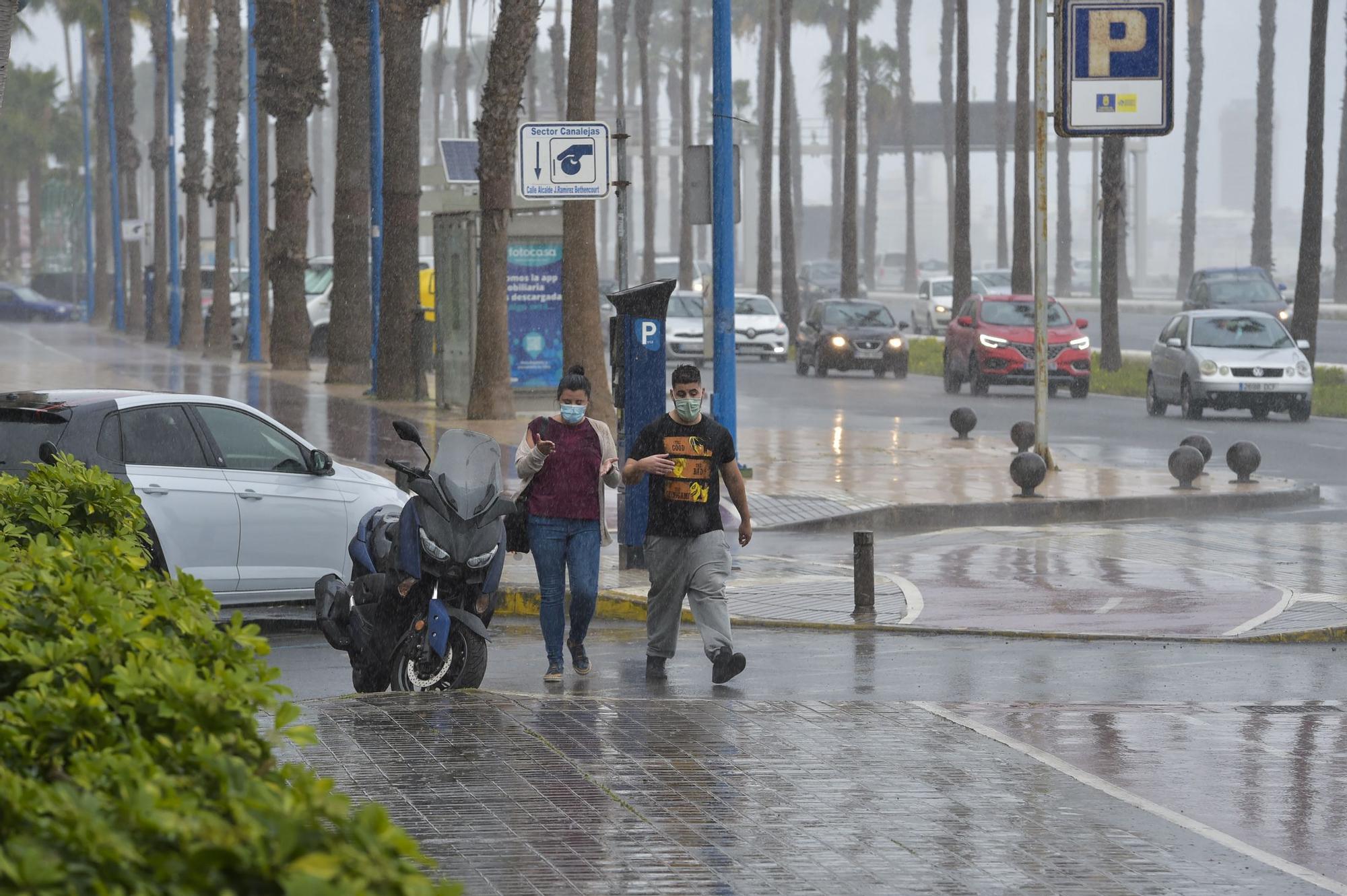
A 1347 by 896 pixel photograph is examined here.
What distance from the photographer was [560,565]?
988cm

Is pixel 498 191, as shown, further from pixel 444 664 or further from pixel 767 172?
pixel 767 172

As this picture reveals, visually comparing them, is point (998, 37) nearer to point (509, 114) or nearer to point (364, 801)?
point (509, 114)

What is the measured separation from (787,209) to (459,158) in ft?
52.9

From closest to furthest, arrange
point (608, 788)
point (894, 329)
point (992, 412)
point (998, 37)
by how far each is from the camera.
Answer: point (608, 788) < point (992, 412) < point (894, 329) < point (998, 37)

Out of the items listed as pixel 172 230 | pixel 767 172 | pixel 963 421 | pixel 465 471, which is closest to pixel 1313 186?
pixel 963 421

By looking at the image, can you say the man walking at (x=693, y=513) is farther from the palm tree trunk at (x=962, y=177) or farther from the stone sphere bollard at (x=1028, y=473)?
the palm tree trunk at (x=962, y=177)

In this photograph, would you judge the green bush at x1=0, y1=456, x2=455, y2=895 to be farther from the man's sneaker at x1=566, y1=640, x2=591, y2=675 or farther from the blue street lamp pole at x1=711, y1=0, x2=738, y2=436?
the blue street lamp pole at x1=711, y1=0, x2=738, y2=436

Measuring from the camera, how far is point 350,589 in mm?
9664

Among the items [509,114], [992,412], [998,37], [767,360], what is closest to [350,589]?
[509,114]

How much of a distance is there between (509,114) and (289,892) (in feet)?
75.2

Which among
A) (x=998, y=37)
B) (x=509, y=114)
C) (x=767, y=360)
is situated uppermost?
(x=998, y=37)

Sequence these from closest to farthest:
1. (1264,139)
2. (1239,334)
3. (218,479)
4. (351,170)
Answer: (218,479) < (1239,334) < (351,170) < (1264,139)

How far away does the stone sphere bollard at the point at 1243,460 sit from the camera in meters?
19.6

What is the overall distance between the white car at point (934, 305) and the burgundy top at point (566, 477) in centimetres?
4703
